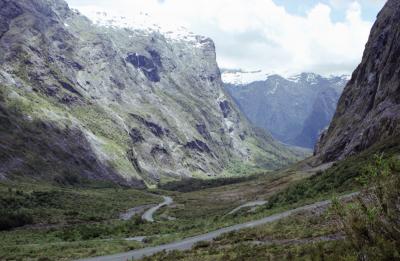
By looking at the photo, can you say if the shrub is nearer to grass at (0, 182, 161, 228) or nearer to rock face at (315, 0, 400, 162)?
grass at (0, 182, 161, 228)

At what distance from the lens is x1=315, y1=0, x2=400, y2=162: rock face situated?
8975 cm

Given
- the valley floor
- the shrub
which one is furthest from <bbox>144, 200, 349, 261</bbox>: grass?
the shrub

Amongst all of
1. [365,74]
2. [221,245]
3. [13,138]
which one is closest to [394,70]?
[365,74]

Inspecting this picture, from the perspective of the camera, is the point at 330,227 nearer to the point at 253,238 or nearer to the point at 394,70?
the point at 253,238

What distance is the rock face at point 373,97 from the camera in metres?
89.8

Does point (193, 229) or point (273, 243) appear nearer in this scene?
point (273, 243)

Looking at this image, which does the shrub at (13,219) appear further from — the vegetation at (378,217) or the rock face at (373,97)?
the vegetation at (378,217)

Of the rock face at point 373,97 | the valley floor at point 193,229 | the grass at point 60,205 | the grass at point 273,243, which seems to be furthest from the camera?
the rock face at point 373,97

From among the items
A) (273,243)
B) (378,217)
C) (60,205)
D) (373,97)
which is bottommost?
(60,205)

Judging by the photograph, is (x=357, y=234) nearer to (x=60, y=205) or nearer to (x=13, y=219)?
(x=13, y=219)

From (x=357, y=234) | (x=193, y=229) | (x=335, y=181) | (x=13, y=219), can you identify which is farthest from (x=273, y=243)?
(x=13, y=219)

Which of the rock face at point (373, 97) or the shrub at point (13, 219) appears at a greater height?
the rock face at point (373, 97)

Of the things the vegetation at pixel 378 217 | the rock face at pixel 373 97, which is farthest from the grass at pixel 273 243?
the rock face at pixel 373 97

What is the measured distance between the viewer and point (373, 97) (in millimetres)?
116188
